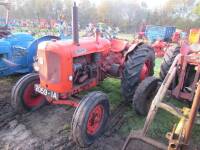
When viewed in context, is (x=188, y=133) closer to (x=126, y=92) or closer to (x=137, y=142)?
(x=137, y=142)

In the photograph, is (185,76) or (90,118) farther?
(185,76)

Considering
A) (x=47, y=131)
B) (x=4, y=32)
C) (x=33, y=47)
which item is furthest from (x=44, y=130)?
(x=4, y=32)

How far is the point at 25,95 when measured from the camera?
439 centimetres

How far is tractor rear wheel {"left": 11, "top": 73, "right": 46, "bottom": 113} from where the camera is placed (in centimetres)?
428

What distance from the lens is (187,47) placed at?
4488 millimetres

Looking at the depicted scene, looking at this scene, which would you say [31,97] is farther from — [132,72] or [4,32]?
[4,32]

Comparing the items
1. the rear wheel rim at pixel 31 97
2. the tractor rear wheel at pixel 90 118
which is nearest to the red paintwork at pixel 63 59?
the tractor rear wheel at pixel 90 118

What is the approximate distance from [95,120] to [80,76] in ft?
2.61

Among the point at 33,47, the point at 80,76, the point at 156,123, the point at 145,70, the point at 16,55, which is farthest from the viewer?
the point at 16,55

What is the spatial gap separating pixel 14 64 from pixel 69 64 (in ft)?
8.84

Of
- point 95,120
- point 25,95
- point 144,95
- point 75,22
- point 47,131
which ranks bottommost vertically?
point 47,131

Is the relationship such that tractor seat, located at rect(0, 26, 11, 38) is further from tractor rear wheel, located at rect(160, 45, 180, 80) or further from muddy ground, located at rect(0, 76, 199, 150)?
tractor rear wheel, located at rect(160, 45, 180, 80)

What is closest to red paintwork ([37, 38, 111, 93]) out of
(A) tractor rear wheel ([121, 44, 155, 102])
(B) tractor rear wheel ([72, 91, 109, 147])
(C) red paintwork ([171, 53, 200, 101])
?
(B) tractor rear wheel ([72, 91, 109, 147])

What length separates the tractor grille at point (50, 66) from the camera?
3711mm
